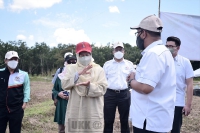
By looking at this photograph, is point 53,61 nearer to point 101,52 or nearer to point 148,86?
point 101,52

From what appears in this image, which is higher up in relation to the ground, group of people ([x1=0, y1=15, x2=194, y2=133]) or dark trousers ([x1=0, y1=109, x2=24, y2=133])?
group of people ([x1=0, y1=15, x2=194, y2=133])

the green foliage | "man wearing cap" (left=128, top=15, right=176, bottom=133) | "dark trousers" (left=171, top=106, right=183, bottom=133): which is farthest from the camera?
the green foliage

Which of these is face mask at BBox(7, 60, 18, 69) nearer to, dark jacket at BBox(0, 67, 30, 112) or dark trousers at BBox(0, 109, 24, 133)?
dark jacket at BBox(0, 67, 30, 112)

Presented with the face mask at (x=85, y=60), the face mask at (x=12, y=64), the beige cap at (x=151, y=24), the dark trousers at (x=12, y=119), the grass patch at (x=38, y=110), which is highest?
the beige cap at (x=151, y=24)

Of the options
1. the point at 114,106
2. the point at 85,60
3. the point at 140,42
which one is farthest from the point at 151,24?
the point at 114,106

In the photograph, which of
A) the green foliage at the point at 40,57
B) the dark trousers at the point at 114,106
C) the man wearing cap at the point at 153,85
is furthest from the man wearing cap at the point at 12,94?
the green foliage at the point at 40,57

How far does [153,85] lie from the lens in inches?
69.0

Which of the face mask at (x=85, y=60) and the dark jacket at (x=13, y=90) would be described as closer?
the face mask at (x=85, y=60)

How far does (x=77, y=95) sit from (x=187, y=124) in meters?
3.36

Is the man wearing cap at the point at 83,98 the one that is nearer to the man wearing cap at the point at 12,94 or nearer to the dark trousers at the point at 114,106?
the man wearing cap at the point at 12,94

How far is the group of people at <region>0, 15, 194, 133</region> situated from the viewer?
5.99ft

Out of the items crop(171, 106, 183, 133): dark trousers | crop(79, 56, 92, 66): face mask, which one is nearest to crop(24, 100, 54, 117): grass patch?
crop(79, 56, 92, 66): face mask

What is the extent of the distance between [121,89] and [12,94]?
1.94m

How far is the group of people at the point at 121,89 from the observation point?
1.83 metres
